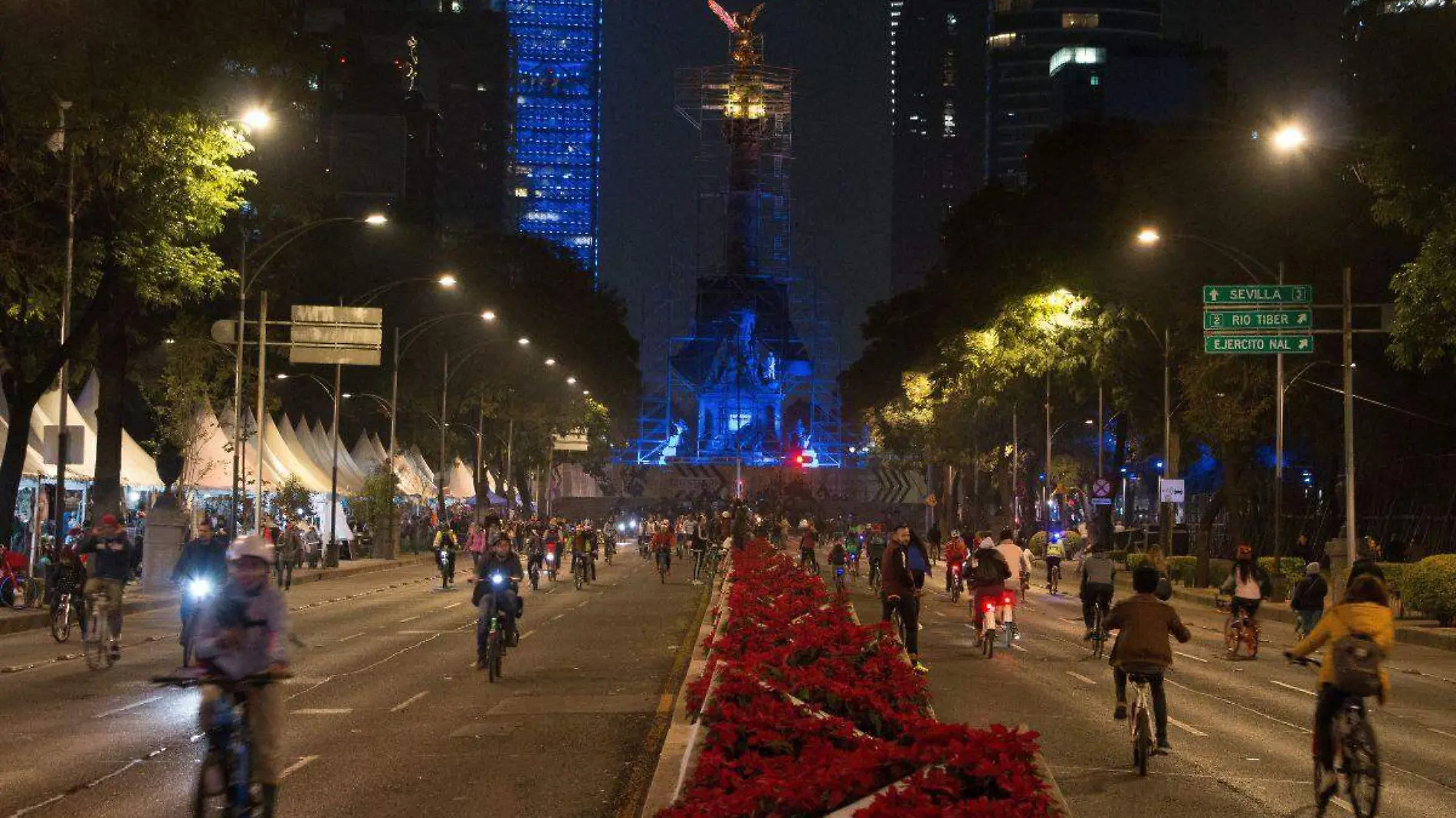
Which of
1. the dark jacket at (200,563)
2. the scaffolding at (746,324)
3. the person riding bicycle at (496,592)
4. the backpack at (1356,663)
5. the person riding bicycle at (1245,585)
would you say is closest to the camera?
the backpack at (1356,663)

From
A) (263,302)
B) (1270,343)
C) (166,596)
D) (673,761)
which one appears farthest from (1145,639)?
(263,302)

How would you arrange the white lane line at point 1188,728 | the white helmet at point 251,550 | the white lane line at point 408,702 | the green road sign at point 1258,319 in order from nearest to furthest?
the white helmet at point 251,550 → the white lane line at point 1188,728 → the white lane line at point 408,702 → the green road sign at point 1258,319

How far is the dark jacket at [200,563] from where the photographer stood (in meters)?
22.1

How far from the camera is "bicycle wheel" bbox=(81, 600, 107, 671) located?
76.0 ft

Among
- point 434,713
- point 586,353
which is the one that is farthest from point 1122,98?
point 434,713

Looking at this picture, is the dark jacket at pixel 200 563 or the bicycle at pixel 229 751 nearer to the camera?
the bicycle at pixel 229 751

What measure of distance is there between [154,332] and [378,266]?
3320cm

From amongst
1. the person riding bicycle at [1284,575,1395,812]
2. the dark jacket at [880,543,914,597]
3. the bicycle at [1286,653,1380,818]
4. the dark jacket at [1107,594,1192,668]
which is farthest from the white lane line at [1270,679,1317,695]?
the bicycle at [1286,653,1380,818]

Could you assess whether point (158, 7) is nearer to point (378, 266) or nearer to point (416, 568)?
point (416, 568)

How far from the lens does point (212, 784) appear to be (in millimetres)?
10516

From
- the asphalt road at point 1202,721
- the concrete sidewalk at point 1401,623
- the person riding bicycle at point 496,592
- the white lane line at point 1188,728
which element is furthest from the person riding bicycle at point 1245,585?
the person riding bicycle at point 496,592

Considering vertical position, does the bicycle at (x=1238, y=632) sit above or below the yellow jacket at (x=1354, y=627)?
below

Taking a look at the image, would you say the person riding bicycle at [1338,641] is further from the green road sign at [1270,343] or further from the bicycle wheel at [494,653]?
the green road sign at [1270,343]

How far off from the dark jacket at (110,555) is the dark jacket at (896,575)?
1002 cm
